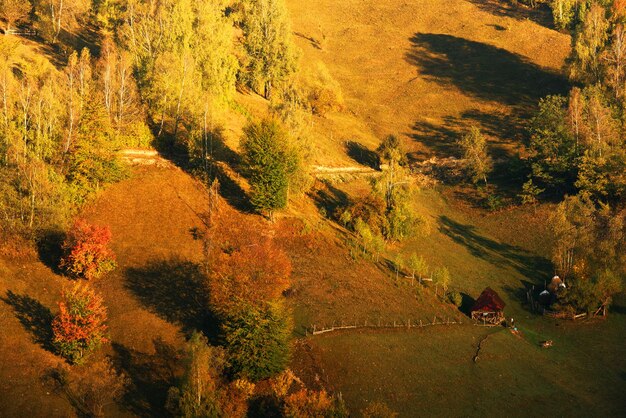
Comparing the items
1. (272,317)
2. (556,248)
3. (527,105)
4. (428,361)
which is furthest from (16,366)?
(527,105)

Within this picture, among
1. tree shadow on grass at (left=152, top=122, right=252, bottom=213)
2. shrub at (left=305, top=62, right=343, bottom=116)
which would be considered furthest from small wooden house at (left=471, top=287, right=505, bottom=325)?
shrub at (left=305, top=62, right=343, bottom=116)

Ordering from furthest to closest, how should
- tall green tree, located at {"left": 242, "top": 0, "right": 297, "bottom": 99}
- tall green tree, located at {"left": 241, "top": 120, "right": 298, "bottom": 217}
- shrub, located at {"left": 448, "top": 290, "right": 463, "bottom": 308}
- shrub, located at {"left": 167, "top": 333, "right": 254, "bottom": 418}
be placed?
tall green tree, located at {"left": 242, "top": 0, "right": 297, "bottom": 99} < tall green tree, located at {"left": 241, "top": 120, "right": 298, "bottom": 217} < shrub, located at {"left": 448, "top": 290, "right": 463, "bottom": 308} < shrub, located at {"left": 167, "top": 333, "right": 254, "bottom": 418}

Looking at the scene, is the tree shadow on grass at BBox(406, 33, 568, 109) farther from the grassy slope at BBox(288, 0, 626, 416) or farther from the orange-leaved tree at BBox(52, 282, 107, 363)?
the orange-leaved tree at BBox(52, 282, 107, 363)

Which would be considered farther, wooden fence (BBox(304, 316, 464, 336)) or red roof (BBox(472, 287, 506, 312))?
red roof (BBox(472, 287, 506, 312))

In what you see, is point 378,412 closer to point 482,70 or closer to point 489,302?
point 489,302

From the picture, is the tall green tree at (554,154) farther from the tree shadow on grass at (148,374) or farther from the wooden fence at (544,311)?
the tree shadow on grass at (148,374)

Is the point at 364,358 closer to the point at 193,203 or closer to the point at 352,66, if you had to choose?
the point at 193,203
